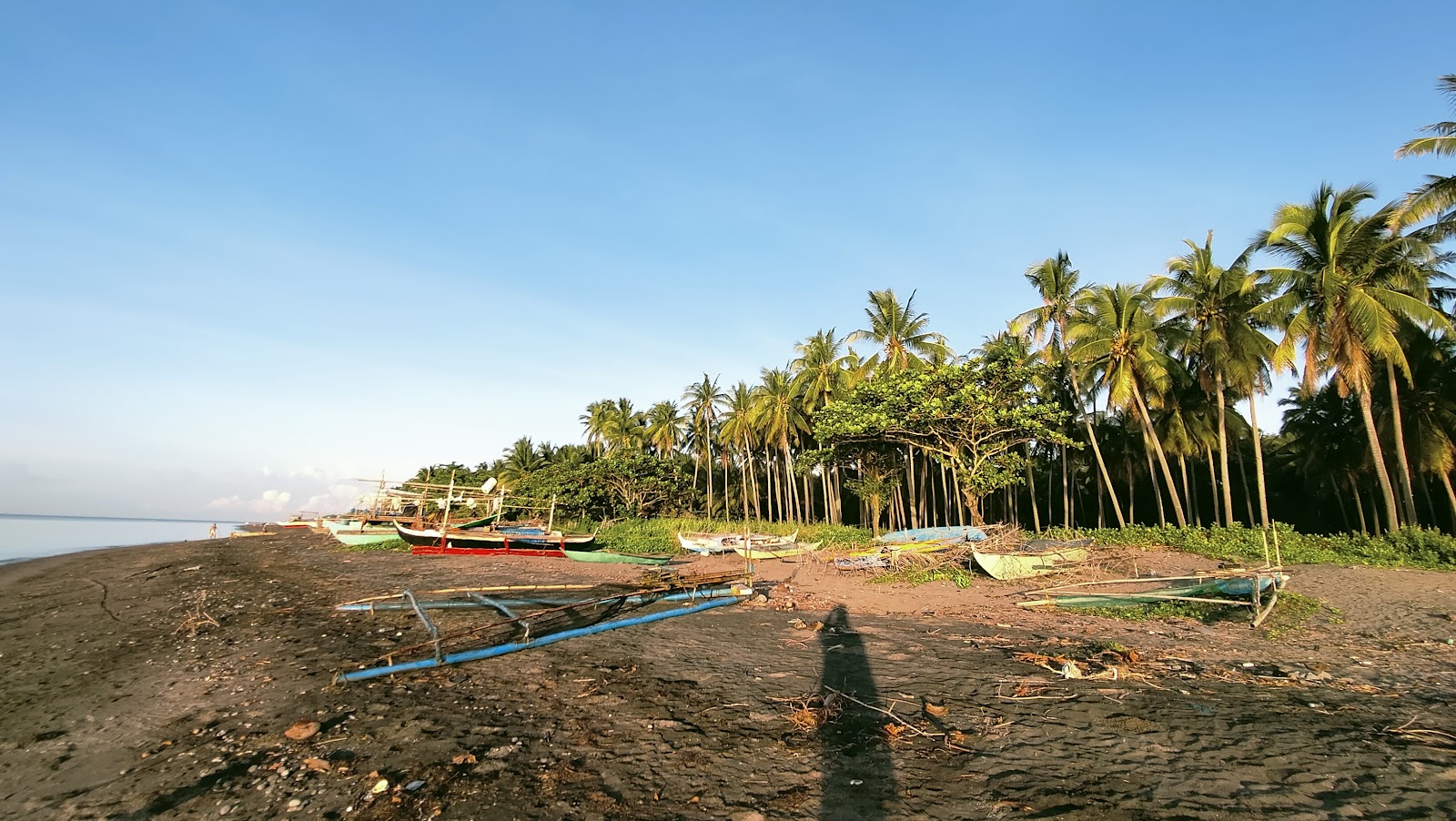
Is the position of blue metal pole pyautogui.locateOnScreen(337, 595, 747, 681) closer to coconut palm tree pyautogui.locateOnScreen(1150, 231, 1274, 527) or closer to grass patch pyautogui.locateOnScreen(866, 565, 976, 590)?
grass patch pyautogui.locateOnScreen(866, 565, 976, 590)

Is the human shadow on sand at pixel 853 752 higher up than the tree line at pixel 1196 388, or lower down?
lower down

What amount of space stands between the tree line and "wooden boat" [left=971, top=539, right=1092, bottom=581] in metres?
8.58

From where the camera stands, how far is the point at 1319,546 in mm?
19812

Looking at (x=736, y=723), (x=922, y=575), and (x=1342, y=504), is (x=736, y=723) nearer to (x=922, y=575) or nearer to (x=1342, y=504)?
(x=922, y=575)

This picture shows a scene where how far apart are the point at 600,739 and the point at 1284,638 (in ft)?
37.7

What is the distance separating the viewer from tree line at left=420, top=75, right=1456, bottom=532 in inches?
787

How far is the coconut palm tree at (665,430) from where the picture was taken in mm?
56656

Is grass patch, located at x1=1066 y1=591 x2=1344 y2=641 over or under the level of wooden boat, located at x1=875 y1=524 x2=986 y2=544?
under

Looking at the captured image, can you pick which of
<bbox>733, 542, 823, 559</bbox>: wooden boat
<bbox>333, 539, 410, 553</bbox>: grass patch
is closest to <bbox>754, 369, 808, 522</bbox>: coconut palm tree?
<bbox>733, 542, 823, 559</bbox>: wooden boat

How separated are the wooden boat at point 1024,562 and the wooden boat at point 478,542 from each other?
18.9 metres

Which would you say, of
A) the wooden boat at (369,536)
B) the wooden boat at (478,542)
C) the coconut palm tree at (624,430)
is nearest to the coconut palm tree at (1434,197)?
the wooden boat at (478,542)

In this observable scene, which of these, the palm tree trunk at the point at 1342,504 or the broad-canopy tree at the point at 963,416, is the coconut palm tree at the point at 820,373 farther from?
the palm tree trunk at the point at 1342,504

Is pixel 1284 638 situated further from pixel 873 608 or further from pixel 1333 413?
pixel 1333 413

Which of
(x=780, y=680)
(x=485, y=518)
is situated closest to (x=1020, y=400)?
(x=780, y=680)
